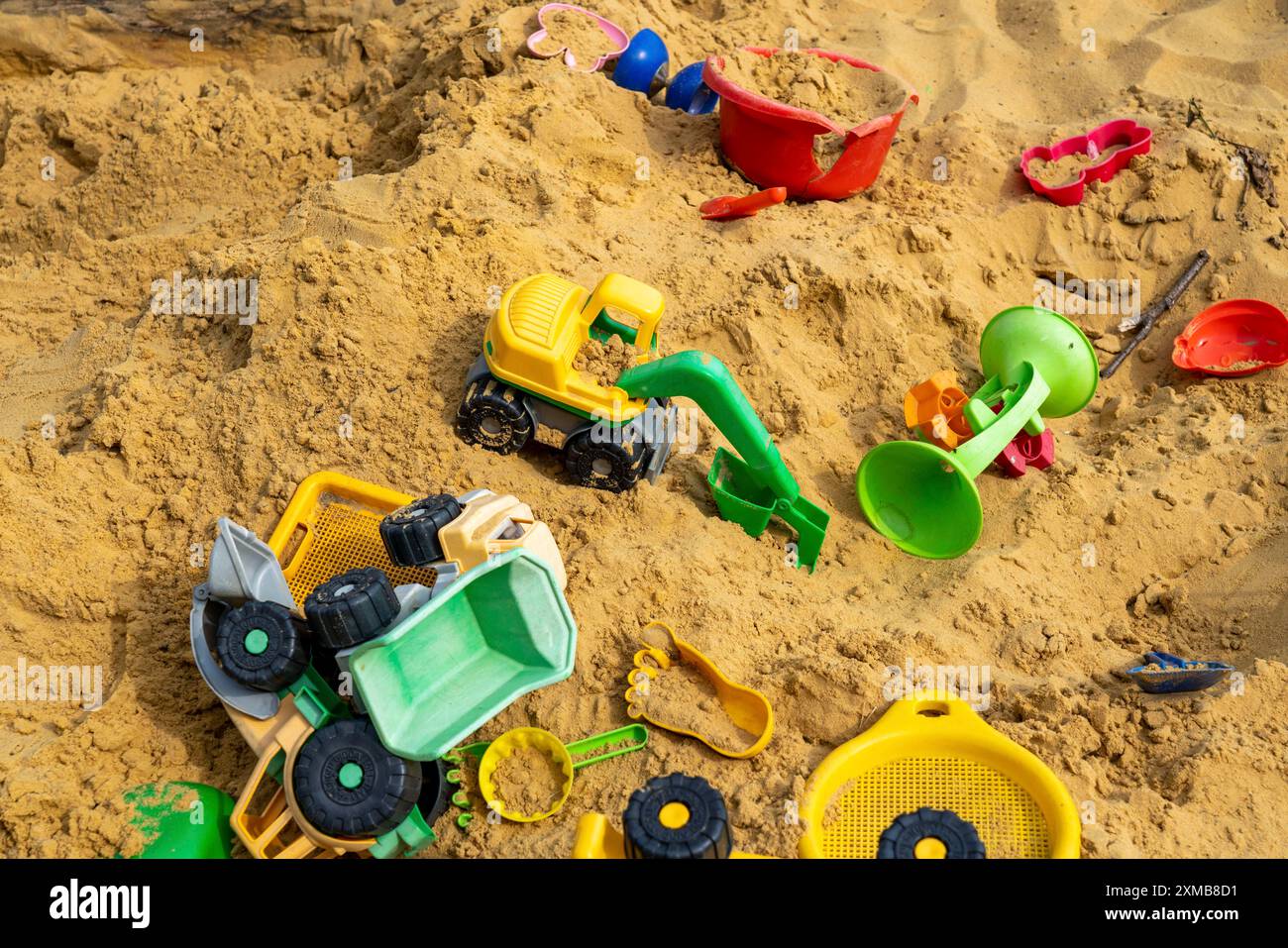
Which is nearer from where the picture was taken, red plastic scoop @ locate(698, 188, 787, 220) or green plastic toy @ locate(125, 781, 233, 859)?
green plastic toy @ locate(125, 781, 233, 859)

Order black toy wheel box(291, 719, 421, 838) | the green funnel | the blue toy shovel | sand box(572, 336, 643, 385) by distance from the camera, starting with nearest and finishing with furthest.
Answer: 1. black toy wheel box(291, 719, 421, 838)
2. the blue toy shovel
3. sand box(572, 336, 643, 385)
4. the green funnel

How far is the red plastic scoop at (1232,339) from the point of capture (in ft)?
12.2

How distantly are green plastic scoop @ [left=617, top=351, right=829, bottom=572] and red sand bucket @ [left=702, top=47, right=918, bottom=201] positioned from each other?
49.7 inches

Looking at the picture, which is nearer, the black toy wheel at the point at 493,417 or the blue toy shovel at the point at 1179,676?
the blue toy shovel at the point at 1179,676

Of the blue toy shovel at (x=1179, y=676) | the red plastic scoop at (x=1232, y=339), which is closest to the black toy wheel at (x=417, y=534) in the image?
the blue toy shovel at (x=1179, y=676)

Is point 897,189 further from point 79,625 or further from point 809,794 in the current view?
point 79,625

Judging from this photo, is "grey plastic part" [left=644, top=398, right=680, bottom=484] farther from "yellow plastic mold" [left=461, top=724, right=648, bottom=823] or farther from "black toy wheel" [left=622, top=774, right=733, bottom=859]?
"black toy wheel" [left=622, top=774, right=733, bottom=859]

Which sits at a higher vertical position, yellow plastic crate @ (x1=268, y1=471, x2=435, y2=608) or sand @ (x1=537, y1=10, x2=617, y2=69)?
sand @ (x1=537, y1=10, x2=617, y2=69)

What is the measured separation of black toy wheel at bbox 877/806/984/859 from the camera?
1.89 metres

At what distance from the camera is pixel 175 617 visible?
8.72 feet

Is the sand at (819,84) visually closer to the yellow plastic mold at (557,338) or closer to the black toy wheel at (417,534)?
the yellow plastic mold at (557,338)

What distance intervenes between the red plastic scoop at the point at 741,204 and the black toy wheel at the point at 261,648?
214 cm

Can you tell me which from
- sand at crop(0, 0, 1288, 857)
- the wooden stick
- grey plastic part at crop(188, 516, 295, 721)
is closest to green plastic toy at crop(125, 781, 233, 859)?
sand at crop(0, 0, 1288, 857)

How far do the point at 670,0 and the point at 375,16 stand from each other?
127cm
